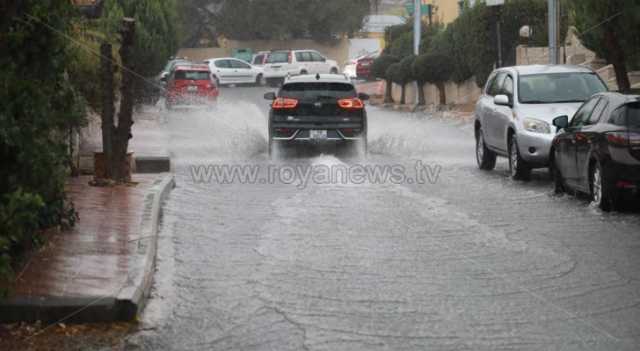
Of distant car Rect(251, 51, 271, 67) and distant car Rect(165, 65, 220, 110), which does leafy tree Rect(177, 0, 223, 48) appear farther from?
distant car Rect(165, 65, 220, 110)

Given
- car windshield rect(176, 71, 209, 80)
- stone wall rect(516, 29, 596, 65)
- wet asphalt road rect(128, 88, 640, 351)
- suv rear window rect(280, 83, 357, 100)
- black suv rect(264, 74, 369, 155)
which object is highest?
stone wall rect(516, 29, 596, 65)

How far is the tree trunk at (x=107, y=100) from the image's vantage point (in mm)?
17850

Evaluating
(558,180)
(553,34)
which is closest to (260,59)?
(553,34)

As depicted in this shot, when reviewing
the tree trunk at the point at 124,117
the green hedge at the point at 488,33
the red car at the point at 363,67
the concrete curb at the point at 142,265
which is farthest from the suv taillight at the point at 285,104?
the red car at the point at 363,67

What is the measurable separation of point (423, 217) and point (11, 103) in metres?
6.23

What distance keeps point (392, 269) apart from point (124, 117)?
26.8 ft

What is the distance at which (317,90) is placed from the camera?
78.5 feet

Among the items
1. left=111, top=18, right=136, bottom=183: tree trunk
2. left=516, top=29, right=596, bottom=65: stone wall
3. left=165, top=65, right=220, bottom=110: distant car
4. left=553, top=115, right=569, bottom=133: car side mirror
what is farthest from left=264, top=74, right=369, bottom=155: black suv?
left=165, top=65, right=220, bottom=110: distant car

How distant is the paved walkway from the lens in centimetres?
936

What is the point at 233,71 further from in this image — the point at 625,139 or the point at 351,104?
the point at 625,139

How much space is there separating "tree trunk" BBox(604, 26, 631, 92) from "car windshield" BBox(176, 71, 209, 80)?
20.2 m

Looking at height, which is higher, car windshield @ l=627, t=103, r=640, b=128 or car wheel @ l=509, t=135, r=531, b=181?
car windshield @ l=627, t=103, r=640, b=128

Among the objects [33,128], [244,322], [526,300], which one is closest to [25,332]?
[244,322]

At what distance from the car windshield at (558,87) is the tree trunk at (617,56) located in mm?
7036
